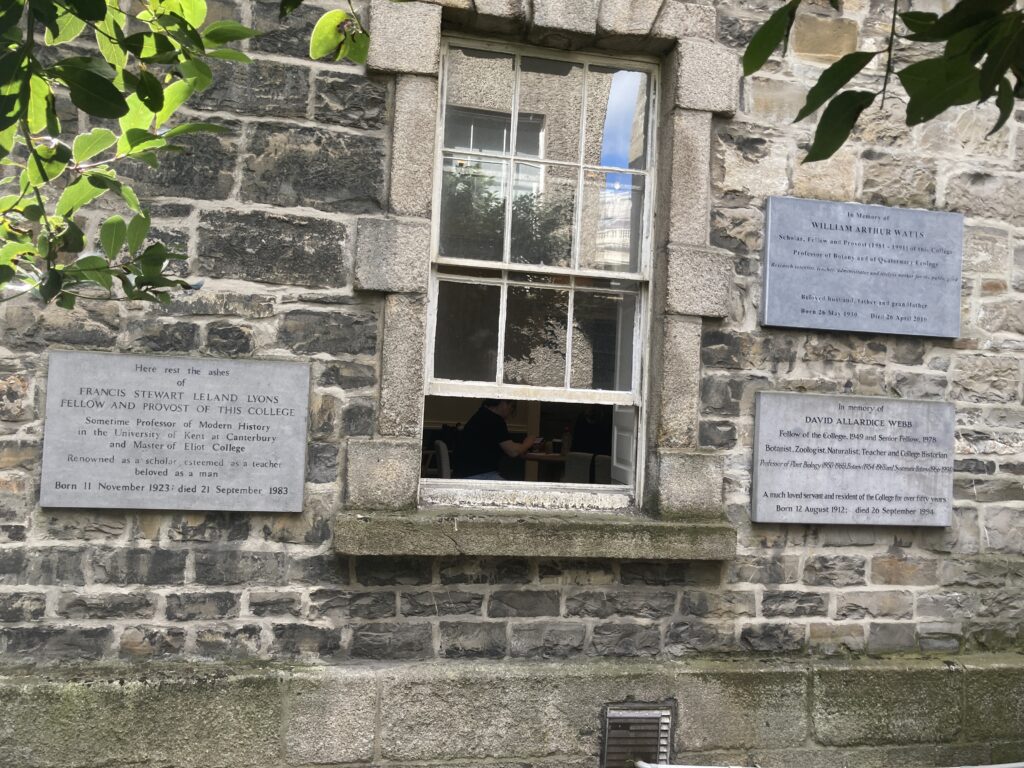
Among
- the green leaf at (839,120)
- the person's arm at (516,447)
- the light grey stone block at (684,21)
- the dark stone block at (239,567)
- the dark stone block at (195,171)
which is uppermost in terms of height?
the light grey stone block at (684,21)

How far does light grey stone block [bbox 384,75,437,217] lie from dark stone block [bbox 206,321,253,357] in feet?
2.73

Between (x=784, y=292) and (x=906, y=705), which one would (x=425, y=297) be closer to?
(x=784, y=292)

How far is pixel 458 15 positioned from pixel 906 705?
380cm

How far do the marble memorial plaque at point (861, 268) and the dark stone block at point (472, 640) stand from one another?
6.24ft

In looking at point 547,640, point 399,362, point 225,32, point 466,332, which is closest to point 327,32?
point 225,32

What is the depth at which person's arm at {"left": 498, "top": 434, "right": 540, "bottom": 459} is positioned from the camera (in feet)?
16.9

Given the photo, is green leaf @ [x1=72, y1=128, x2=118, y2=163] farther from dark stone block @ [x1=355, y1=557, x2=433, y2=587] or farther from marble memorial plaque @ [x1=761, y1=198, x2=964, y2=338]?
marble memorial plaque @ [x1=761, y1=198, x2=964, y2=338]

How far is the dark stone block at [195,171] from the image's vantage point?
3850 millimetres

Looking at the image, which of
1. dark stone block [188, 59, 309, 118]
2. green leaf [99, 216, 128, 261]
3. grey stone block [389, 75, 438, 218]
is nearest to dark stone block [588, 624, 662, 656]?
grey stone block [389, 75, 438, 218]

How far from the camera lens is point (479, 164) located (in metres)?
4.30

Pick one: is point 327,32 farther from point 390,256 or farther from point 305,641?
point 305,641

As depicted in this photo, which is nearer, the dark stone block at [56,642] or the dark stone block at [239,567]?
the dark stone block at [56,642]

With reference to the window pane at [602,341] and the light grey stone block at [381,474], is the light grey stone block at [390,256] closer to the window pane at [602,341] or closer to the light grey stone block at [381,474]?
the light grey stone block at [381,474]

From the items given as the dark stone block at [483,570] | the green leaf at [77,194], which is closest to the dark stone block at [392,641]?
the dark stone block at [483,570]
